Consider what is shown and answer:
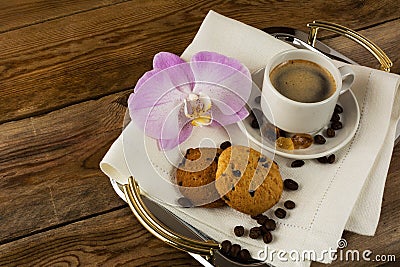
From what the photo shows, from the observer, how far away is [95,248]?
840mm

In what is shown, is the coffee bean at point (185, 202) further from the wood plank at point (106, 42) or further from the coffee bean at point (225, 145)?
the wood plank at point (106, 42)

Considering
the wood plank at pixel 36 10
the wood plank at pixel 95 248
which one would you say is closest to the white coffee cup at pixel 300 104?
the wood plank at pixel 95 248

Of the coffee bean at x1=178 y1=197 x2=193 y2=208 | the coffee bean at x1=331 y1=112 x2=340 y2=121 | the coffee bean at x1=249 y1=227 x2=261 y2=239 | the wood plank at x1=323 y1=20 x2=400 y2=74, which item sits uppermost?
the wood plank at x1=323 y1=20 x2=400 y2=74

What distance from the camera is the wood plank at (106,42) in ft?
3.35

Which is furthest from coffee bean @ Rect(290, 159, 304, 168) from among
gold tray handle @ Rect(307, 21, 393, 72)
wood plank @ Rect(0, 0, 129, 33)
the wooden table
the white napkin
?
wood plank @ Rect(0, 0, 129, 33)

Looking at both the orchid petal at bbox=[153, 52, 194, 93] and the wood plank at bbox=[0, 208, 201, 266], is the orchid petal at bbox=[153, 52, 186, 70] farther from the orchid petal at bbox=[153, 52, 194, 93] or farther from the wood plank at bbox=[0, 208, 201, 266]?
the wood plank at bbox=[0, 208, 201, 266]

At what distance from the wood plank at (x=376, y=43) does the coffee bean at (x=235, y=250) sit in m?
0.42

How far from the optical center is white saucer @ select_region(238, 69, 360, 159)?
85 centimetres

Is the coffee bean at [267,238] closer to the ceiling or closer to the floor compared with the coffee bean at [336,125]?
closer to the floor

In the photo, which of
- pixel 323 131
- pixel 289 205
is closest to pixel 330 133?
pixel 323 131

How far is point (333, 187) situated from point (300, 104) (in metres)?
0.11

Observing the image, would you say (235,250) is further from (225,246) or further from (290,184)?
(290,184)

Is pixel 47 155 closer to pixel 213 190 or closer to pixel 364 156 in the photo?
pixel 213 190

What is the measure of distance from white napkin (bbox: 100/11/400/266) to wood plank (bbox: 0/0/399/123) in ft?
0.61
